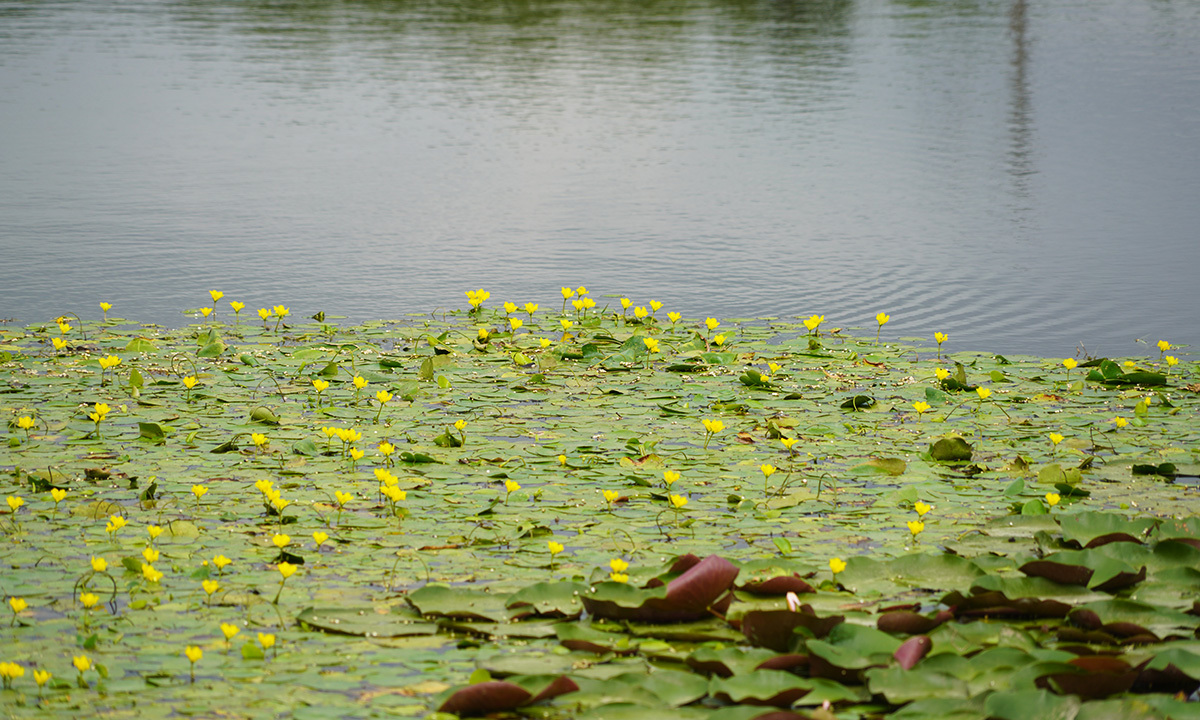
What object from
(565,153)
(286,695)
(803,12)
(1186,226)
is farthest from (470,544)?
(803,12)

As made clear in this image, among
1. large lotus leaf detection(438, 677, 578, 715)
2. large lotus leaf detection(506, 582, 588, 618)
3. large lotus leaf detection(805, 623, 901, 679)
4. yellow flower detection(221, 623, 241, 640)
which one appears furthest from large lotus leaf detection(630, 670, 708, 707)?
yellow flower detection(221, 623, 241, 640)

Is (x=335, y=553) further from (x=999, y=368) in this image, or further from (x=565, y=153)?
(x=565, y=153)

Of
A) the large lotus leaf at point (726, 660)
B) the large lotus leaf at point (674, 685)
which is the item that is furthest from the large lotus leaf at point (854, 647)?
the large lotus leaf at point (674, 685)

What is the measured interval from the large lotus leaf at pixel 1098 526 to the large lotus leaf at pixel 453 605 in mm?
1590

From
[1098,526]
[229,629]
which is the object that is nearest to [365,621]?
[229,629]

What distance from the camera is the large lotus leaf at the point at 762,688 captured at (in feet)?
7.49

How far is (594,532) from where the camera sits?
3.26 metres

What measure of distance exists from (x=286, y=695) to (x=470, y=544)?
863 millimetres

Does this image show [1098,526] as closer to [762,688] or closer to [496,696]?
[762,688]

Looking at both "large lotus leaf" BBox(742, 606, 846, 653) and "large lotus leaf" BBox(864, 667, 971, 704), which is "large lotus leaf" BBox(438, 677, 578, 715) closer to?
"large lotus leaf" BBox(742, 606, 846, 653)

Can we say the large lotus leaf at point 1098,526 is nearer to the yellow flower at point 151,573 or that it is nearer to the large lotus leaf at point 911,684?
the large lotus leaf at point 911,684

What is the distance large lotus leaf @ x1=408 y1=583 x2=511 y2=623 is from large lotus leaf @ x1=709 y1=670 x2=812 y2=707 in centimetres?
62

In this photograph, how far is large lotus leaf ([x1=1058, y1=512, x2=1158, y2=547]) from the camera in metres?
3.05

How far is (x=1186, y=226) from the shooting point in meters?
8.47
